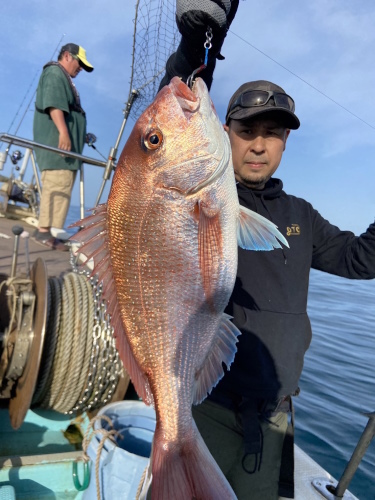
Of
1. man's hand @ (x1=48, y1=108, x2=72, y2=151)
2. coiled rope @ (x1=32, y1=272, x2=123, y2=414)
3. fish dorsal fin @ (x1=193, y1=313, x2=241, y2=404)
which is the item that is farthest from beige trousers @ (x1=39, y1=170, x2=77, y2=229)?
fish dorsal fin @ (x1=193, y1=313, x2=241, y2=404)

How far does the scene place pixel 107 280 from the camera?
1474 millimetres

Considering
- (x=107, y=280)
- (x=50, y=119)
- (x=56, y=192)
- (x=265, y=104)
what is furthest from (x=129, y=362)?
(x=50, y=119)

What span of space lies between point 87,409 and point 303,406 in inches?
146

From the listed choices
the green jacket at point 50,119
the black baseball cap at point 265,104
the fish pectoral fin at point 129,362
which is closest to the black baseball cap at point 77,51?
the green jacket at point 50,119

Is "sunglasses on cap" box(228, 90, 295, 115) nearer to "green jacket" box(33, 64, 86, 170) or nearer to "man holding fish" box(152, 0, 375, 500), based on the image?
"man holding fish" box(152, 0, 375, 500)

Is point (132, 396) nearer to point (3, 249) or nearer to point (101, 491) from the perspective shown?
point (101, 491)

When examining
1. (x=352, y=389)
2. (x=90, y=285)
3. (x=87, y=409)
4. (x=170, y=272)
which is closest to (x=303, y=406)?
(x=352, y=389)

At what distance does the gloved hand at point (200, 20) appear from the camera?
1.70m

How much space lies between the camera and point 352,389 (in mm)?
6441

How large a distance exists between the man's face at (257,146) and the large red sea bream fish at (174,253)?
65 cm

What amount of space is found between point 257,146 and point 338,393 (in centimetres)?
546

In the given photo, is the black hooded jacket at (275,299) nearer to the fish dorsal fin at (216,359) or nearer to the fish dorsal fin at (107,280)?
the fish dorsal fin at (216,359)

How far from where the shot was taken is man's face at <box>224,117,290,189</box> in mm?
2139

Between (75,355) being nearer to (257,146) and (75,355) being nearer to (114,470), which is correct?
(114,470)
